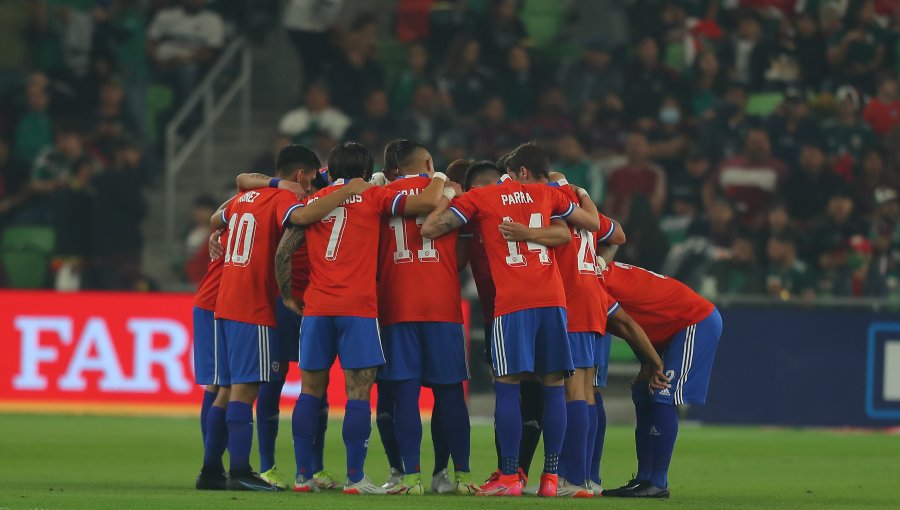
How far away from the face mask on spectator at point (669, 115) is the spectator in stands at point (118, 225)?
275 inches

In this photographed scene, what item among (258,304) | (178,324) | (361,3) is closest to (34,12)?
(361,3)

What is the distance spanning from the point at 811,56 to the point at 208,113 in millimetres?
8487

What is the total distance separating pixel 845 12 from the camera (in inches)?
837

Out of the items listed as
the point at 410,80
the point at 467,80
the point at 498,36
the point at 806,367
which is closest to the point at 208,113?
the point at 410,80

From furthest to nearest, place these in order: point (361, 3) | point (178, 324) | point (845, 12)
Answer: point (361, 3) → point (845, 12) → point (178, 324)

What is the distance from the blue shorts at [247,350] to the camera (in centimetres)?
986

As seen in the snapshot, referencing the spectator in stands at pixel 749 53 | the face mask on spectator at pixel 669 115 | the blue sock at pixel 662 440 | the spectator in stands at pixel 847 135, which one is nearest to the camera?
the blue sock at pixel 662 440

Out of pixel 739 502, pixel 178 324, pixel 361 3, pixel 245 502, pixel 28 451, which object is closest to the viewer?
pixel 245 502

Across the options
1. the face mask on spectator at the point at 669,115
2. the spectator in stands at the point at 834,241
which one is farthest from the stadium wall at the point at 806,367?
the face mask on spectator at the point at 669,115

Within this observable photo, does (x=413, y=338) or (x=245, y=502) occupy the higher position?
(x=413, y=338)

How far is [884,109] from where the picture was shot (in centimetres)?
2038

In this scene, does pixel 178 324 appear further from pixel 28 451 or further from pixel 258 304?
pixel 258 304

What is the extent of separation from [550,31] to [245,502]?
14.5 metres

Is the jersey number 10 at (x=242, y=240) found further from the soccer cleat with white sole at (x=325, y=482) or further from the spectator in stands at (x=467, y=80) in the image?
the spectator in stands at (x=467, y=80)
